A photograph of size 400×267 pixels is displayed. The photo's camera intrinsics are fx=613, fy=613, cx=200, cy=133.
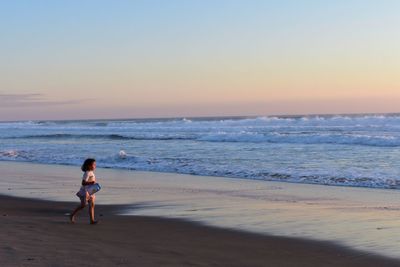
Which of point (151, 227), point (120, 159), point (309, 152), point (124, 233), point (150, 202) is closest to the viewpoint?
point (124, 233)

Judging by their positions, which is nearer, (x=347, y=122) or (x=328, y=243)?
(x=328, y=243)

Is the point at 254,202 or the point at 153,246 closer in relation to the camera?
the point at 153,246

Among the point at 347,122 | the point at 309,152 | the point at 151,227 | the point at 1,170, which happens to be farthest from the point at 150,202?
the point at 347,122

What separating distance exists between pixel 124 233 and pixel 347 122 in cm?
5850

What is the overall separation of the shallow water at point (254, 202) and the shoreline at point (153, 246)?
1.60 feet

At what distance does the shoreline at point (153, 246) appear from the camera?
263 inches

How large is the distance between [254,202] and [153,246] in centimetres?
461

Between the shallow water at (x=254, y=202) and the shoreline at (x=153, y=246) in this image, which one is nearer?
the shoreline at (x=153, y=246)

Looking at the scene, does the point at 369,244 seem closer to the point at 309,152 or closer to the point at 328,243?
the point at 328,243

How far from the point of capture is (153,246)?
301 inches

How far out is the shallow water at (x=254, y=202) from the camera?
8.80 meters

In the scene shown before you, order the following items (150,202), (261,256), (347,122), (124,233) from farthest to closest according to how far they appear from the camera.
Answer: (347,122)
(150,202)
(124,233)
(261,256)

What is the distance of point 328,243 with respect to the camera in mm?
7895

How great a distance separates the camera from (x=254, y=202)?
12.0 meters
